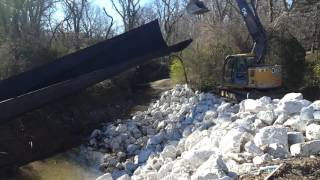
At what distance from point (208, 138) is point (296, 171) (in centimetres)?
344

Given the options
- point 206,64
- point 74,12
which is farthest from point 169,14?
point 206,64

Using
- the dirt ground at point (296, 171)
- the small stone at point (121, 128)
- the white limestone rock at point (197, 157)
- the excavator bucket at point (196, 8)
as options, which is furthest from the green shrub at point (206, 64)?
the dirt ground at point (296, 171)

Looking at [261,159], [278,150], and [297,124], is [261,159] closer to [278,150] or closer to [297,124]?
[278,150]

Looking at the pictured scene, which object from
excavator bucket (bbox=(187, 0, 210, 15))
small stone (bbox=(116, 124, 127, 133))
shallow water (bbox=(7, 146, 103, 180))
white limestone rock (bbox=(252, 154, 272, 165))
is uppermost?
excavator bucket (bbox=(187, 0, 210, 15))

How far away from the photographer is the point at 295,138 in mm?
8367

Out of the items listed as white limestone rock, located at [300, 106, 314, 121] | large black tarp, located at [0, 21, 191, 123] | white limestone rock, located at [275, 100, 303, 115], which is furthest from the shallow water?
white limestone rock, located at [300, 106, 314, 121]

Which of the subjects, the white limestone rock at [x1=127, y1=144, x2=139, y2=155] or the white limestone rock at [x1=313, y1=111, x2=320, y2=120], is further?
the white limestone rock at [x1=127, y1=144, x2=139, y2=155]

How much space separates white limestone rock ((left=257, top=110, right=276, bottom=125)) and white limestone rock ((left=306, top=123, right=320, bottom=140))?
1.32 m

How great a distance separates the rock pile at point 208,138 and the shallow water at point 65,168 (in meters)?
0.42

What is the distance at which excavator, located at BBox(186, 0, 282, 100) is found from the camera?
613 inches

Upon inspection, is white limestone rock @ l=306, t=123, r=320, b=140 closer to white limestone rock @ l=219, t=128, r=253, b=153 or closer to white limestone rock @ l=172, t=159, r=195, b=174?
white limestone rock @ l=219, t=128, r=253, b=153

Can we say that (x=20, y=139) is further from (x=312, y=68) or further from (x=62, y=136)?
(x=312, y=68)

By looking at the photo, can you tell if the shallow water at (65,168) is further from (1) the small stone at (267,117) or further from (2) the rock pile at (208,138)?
(1) the small stone at (267,117)

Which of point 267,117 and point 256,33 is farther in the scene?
point 256,33
